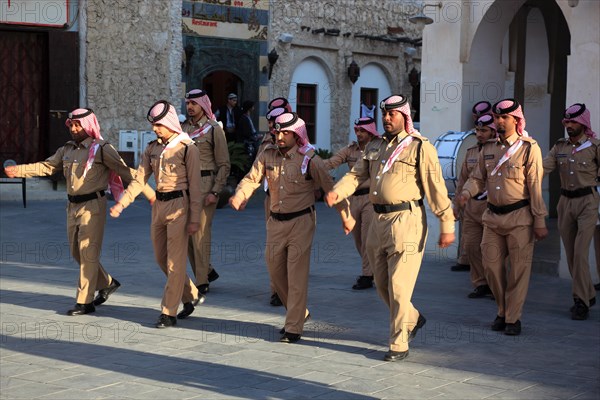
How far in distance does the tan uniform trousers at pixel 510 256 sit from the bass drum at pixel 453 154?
2.56m

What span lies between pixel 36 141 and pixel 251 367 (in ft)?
47.9

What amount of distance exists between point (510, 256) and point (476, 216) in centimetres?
199

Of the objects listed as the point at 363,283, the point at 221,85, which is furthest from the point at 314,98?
the point at 363,283

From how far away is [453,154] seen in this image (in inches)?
475

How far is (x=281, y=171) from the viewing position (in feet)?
29.4

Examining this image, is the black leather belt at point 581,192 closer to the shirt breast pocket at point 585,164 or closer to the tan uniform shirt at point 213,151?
the shirt breast pocket at point 585,164

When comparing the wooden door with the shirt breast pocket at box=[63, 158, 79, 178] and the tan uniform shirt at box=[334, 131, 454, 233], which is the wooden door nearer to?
the shirt breast pocket at box=[63, 158, 79, 178]

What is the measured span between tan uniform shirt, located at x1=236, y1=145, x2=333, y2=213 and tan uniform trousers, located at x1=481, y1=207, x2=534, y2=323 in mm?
1660

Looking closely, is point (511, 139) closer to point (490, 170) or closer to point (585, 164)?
point (490, 170)

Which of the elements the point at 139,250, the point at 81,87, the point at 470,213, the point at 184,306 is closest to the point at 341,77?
the point at 81,87

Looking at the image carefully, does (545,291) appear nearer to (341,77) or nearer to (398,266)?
(398,266)

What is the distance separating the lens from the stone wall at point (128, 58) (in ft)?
70.1

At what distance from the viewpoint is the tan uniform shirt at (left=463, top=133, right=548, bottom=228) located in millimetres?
9164

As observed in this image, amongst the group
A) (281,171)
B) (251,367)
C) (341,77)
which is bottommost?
(251,367)
